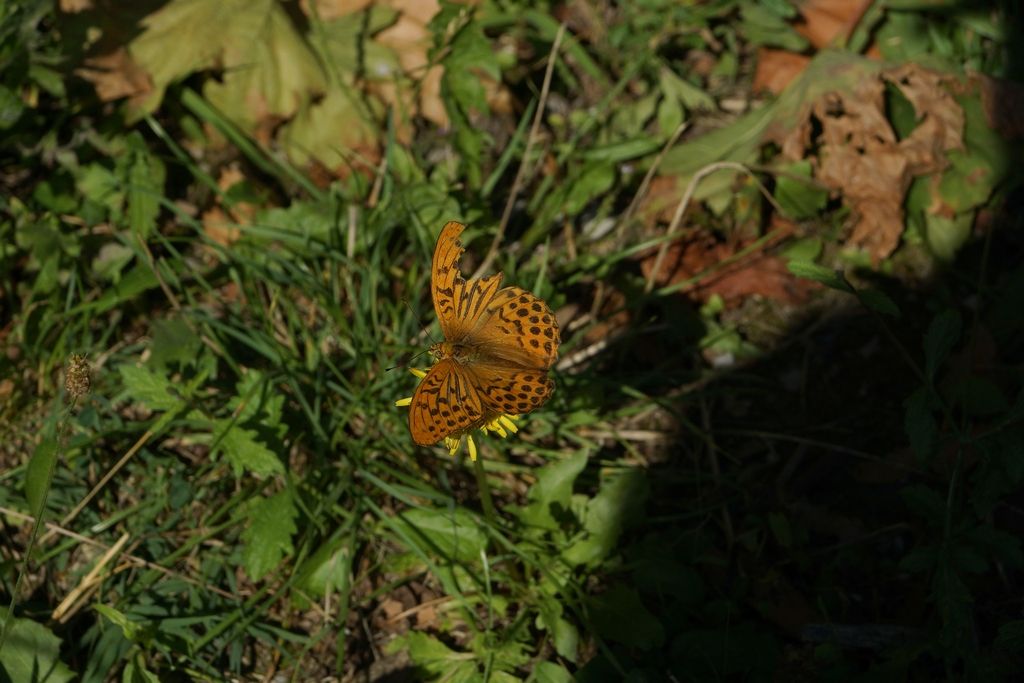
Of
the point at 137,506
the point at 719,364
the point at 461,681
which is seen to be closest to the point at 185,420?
the point at 137,506

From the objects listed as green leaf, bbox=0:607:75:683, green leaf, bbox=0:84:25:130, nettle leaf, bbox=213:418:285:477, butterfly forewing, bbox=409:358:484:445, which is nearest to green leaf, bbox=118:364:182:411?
nettle leaf, bbox=213:418:285:477

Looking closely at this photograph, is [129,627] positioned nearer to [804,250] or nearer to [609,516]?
[609,516]

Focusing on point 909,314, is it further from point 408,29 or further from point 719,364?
point 408,29

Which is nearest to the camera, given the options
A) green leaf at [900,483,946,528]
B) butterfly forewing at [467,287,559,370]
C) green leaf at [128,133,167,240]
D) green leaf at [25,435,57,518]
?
butterfly forewing at [467,287,559,370]

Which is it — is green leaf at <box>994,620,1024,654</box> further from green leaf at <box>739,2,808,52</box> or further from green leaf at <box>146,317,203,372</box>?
green leaf at <box>739,2,808,52</box>

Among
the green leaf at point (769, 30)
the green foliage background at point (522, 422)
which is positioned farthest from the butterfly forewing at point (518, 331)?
the green leaf at point (769, 30)

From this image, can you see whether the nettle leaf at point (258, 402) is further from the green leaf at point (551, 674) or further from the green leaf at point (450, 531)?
the green leaf at point (551, 674)


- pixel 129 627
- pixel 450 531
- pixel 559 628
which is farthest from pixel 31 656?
pixel 559 628
